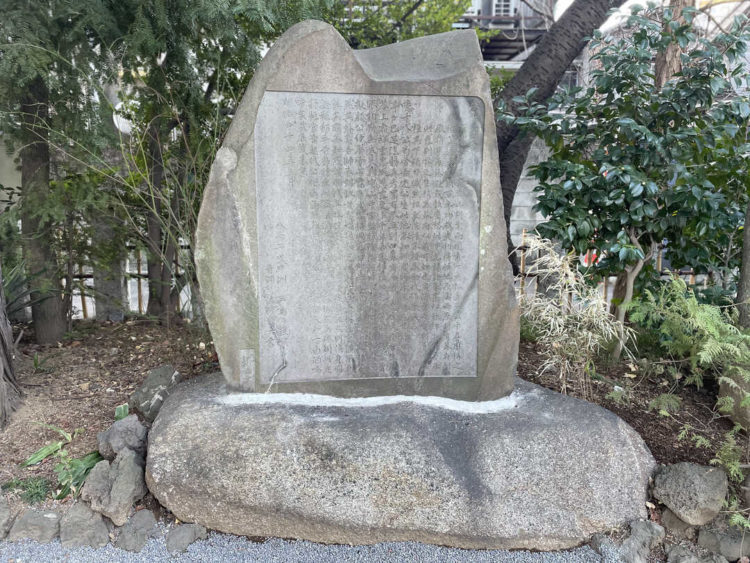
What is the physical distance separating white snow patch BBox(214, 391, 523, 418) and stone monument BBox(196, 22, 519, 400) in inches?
2.6

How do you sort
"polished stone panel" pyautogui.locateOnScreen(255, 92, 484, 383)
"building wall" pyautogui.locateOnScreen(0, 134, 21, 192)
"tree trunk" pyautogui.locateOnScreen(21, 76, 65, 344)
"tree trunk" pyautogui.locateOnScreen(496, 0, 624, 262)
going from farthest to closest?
1. "building wall" pyautogui.locateOnScreen(0, 134, 21, 192)
2. "tree trunk" pyautogui.locateOnScreen(496, 0, 624, 262)
3. "tree trunk" pyautogui.locateOnScreen(21, 76, 65, 344)
4. "polished stone panel" pyautogui.locateOnScreen(255, 92, 484, 383)

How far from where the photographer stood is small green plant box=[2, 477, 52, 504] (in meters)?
2.92

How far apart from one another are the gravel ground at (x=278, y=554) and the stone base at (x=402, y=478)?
5cm

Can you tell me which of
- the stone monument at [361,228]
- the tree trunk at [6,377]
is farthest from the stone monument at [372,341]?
the tree trunk at [6,377]

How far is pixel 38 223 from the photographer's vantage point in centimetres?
480

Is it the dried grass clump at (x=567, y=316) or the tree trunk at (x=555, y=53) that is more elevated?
the tree trunk at (x=555, y=53)

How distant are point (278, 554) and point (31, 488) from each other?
1363mm

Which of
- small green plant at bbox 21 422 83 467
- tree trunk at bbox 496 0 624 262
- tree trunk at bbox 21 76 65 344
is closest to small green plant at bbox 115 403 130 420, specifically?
small green plant at bbox 21 422 83 467

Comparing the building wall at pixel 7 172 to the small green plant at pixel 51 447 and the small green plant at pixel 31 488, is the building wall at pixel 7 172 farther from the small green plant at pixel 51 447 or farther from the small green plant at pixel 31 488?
the small green plant at pixel 31 488

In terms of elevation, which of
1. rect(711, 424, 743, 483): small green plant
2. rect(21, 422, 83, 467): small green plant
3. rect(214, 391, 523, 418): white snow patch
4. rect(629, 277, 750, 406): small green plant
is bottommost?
rect(21, 422, 83, 467): small green plant

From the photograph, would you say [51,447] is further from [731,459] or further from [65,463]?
[731,459]

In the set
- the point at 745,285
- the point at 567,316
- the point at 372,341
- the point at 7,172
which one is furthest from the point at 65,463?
the point at 7,172

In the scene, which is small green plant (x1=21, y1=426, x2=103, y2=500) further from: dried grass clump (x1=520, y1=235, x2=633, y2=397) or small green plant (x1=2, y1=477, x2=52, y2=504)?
dried grass clump (x1=520, y1=235, x2=633, y2=397)

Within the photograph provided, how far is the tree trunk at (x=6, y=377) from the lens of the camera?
346 cm
